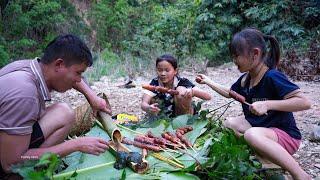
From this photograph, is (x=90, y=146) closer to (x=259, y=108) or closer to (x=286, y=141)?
(x=259, y=108)

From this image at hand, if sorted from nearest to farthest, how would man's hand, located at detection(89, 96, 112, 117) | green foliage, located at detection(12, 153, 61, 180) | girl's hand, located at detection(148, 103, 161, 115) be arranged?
1. green foliage, located at detection(12, 153, 61, 180)
2. man's hand, located at detection(89, 96, 112, 117)
3. girl's hand, located at detection(148, 103, 161, 115)

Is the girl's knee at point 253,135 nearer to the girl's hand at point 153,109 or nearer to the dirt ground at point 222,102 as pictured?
the dirt ground at point 222,102

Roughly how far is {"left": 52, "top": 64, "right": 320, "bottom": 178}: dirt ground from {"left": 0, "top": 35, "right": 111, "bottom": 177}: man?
1.74m

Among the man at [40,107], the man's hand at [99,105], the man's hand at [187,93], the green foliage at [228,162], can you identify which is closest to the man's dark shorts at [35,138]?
the man at [40,107]

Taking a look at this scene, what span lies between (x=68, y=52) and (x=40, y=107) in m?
0.32

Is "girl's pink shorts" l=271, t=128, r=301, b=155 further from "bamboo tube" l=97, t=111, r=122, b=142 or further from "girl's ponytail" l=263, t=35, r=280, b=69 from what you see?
"bamboo tube" l=97, t=111, r=122, b=142

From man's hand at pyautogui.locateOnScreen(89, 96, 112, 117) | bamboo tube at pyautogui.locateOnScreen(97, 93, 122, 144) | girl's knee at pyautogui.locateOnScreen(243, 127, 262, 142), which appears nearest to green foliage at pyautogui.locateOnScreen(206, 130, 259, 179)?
girl's knee at pyautogui.locateOnScreen(243, 127, 262, 142)

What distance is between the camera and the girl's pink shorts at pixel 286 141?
2639 mm

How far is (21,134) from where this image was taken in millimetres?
2018

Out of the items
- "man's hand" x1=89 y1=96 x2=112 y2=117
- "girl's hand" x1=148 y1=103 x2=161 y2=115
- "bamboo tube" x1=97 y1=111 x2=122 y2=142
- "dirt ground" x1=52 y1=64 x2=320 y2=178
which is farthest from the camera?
"girl's hand" x1=148 y1=103 x2=161 y2=115

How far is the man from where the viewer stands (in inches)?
79.3

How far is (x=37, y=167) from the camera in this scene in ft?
6.54


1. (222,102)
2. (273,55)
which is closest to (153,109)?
(273,55)

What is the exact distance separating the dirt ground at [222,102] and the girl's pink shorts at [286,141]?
0.37m
